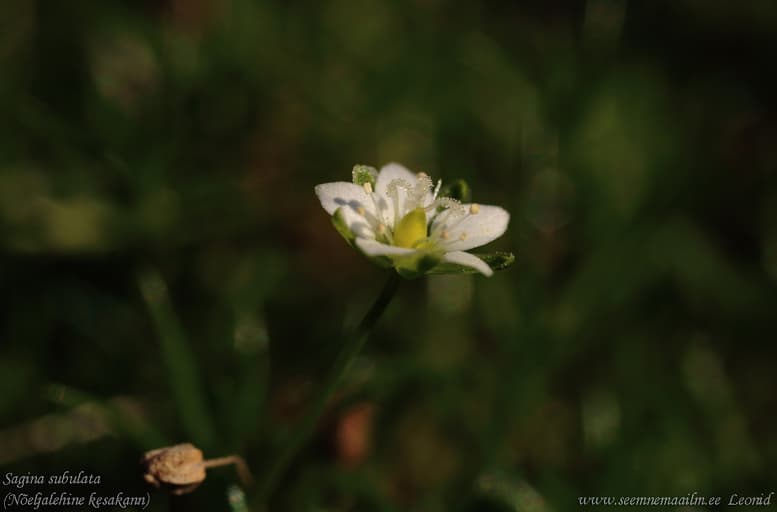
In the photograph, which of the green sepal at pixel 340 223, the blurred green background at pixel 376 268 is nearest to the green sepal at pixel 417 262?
the green sepal at pixel 340 223

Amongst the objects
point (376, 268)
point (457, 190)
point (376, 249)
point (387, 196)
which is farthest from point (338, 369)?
point (376, 268)

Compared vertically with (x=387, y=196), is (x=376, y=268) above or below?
below

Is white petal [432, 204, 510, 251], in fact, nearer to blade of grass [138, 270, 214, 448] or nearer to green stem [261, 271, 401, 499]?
green stem [261, 271, 401, 499]

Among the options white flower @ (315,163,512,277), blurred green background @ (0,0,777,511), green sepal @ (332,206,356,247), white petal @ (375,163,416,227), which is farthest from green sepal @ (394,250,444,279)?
blurred green background @ (0,0,777,511)

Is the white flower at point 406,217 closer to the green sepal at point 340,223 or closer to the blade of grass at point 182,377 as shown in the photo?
the green sepal at point 340,223

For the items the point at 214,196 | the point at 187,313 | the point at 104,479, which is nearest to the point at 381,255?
the point at 104,479

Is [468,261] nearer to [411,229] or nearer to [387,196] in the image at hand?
[411,229]

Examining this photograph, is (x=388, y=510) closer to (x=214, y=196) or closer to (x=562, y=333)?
(x=562, y=333)
